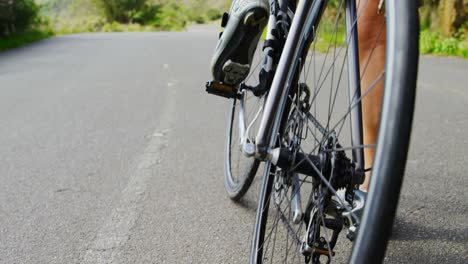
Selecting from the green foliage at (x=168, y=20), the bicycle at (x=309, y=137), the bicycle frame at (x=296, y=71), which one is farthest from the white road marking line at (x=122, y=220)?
the green foliage at (x=168, y=20)

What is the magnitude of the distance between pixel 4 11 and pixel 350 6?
58.5 ft

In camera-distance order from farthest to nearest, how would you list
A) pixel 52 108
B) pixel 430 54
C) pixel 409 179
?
pixel 430 54, pixel 52 108, pixel 409 179

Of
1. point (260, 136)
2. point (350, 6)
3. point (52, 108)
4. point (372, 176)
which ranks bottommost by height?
point (52, 108)

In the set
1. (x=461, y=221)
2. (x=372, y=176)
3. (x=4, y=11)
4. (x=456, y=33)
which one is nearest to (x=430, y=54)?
(x=456, y=33)

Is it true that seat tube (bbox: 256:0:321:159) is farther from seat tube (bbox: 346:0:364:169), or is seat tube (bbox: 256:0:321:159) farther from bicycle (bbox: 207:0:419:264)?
seat tube (bbox: 346:0:364:169)

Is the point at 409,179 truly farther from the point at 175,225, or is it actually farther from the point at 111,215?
the point at 111,215

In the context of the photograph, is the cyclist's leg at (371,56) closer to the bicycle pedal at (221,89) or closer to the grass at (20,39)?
the bicycle pedal at (221,89)

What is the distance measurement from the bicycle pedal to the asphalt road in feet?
1.75

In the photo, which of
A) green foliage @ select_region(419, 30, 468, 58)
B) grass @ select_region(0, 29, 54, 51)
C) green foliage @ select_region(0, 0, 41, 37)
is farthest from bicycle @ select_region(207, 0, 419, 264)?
green foliage @ select_region(0, 0, 41, 37)

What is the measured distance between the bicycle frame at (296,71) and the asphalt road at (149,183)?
0.62 metres

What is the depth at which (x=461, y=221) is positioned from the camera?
7.61 ft

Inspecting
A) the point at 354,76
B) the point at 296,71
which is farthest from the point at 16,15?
the point at 354,76

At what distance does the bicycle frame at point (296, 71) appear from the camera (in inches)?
61.4

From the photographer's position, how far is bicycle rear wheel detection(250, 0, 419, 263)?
82 cm
